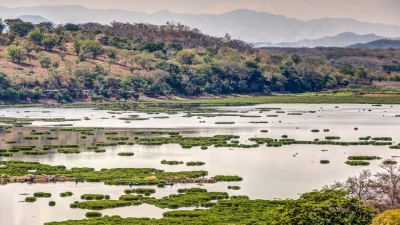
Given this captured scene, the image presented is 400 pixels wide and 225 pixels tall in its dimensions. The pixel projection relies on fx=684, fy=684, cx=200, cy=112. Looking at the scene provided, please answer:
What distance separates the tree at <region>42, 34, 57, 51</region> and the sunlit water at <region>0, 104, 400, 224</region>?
2063 inches

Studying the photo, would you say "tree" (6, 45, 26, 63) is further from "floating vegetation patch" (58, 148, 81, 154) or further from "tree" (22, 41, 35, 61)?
"floating vegetation patch" (58, 148, 81, 154)

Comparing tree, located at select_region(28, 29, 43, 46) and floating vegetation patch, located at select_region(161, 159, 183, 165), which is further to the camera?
tree, located at select_region(28, 29, 43, 46)

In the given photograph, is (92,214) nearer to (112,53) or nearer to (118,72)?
(118,72)

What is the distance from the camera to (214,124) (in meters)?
94.8

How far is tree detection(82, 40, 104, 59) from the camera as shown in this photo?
163 metres

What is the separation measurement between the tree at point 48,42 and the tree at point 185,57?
32724mm

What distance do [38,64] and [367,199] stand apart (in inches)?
4799

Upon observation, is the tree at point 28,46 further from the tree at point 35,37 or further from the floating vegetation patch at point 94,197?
the floating vegetation patch at point 94,197

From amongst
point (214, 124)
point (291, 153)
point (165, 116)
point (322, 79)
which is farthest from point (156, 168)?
point (322, 79)

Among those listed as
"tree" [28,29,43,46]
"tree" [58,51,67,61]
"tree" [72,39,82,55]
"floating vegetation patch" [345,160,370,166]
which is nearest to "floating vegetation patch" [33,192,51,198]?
"floating vegetation patch" [345,160,370,166]

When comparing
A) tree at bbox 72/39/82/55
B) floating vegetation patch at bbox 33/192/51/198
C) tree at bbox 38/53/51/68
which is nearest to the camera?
Result: floating vegetation patch at bbox 33/192/51/198

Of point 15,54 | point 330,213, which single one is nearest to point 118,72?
point 15,54

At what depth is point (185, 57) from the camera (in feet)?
588

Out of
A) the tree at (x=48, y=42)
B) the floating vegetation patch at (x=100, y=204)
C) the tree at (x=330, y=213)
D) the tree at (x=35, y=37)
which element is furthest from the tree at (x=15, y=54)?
the tree at (x=330, y=213)
